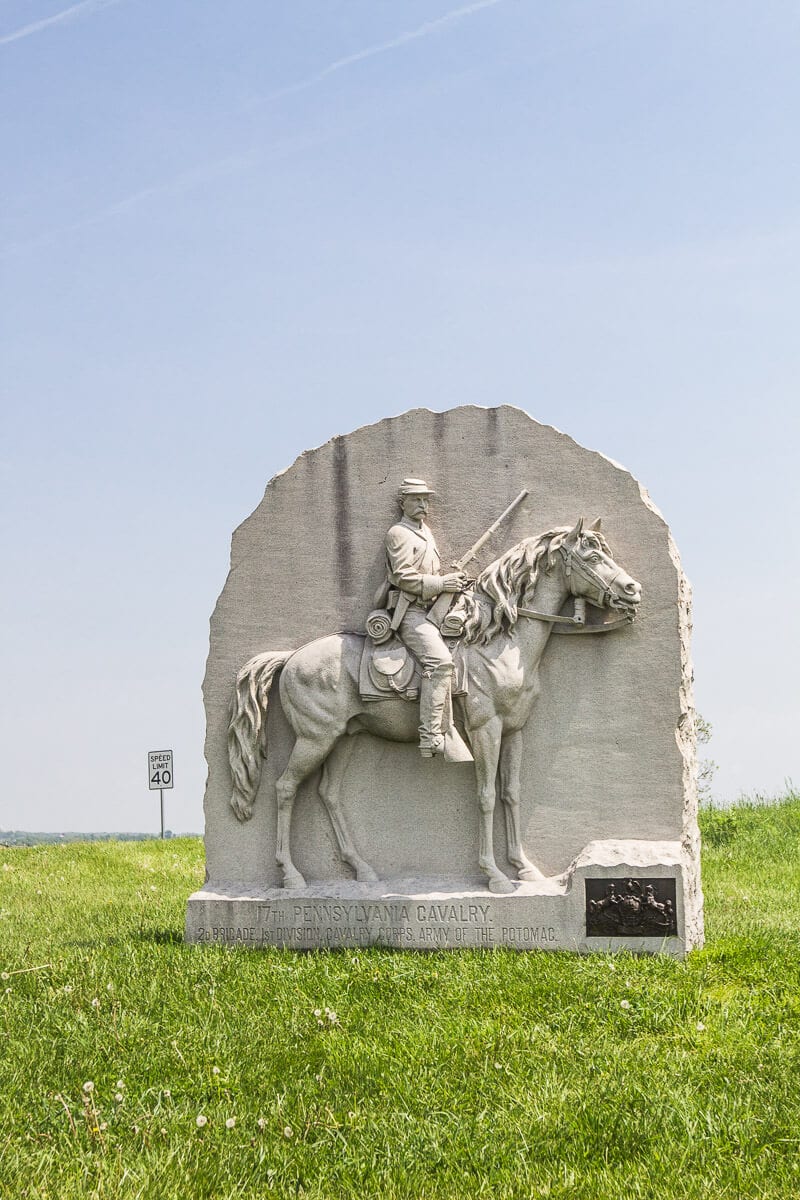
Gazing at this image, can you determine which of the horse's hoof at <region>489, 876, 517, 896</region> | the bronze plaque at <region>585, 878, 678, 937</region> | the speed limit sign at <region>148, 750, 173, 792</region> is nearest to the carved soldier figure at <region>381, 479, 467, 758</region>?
the horse's hoof at <region>489, 876, 517, 896</region>

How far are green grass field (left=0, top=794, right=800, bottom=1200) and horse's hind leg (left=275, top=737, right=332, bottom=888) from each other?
0.75 meters

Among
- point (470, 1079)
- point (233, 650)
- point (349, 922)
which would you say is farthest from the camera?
point (233, 650)

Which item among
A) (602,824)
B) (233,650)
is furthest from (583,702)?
(233,650)

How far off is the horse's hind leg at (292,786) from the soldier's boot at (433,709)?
79 cm

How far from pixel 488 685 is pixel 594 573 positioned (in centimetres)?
111

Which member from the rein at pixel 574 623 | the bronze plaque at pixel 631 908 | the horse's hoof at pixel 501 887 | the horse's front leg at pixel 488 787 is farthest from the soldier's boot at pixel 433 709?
the bronze plaque at pixel 631 908

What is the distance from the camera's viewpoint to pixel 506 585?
9.46m

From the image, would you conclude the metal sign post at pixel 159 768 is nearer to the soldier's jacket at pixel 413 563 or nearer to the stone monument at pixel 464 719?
the stone monument at pixel 464 719

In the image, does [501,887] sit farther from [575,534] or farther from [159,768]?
[159,768]

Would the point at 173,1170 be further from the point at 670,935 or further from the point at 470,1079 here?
the point at 670,935

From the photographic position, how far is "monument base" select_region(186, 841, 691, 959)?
29.5ft

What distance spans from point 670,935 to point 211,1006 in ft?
10.6

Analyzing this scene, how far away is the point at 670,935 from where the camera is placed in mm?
8953

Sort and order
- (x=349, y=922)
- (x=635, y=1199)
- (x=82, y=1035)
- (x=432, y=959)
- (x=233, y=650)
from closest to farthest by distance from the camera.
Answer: (x=635, y=1199), (x=82, y=1035), (x=432, y=959), (x=349, y=922), (x=233, y=650)
